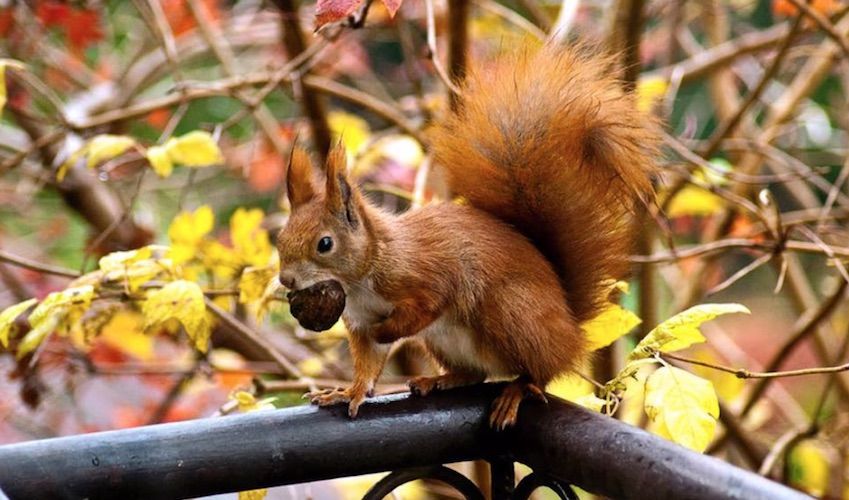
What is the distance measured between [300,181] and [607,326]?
0.30 meters

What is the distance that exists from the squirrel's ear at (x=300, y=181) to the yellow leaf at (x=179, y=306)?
0.42ft

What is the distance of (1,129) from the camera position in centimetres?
196

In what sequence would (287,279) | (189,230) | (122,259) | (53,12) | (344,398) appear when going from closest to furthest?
(344,398) → (287,279) → (122,259) → (189,230) → (53,12)

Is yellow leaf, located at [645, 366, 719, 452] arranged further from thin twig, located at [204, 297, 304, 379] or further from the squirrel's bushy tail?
thin twig, located at [204, 297, 304, 379]

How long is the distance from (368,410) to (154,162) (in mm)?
569

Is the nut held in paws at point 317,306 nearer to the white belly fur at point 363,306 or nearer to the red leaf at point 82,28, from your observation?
the white belly fur at point 363,306

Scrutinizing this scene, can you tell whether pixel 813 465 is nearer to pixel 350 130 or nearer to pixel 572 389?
pixel 572 389

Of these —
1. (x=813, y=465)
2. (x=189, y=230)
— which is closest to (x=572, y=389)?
(x=189, y=230)

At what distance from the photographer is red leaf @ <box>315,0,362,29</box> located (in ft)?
2.67

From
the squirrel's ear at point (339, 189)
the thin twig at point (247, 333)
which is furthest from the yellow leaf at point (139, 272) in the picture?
the squirrel's ear at point (339, 189)

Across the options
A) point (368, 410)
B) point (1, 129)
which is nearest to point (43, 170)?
point (1, 129)

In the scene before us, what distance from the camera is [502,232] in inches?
39.3

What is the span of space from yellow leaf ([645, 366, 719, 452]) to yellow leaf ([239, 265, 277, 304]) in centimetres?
56

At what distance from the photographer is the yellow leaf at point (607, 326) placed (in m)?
1.00
